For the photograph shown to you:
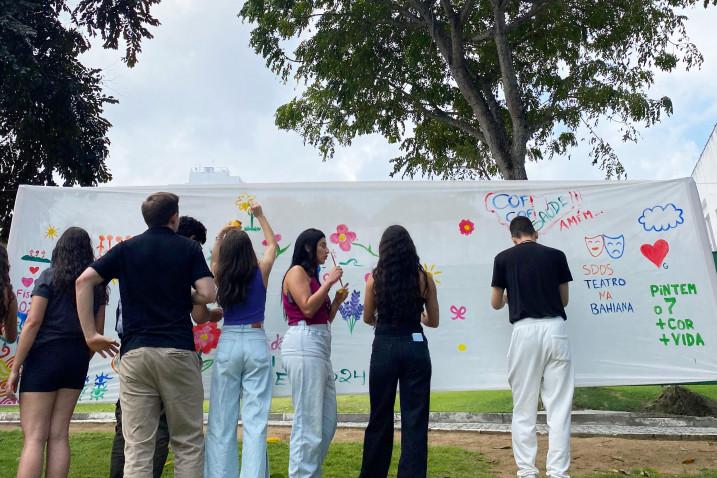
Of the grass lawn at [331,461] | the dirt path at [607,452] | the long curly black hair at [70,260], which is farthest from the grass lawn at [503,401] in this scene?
the long curly black hair at [70,260]

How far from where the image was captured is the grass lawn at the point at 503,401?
888 centimetres

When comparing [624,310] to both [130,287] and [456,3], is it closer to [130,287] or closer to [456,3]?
[130,287]

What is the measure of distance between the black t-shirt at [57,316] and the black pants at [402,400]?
69.6 inches

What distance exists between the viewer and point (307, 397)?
3.75m

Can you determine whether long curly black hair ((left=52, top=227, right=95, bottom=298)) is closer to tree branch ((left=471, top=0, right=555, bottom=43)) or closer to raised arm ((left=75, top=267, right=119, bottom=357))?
raised arm ((left=75, top=267, right=119, bottom=357))

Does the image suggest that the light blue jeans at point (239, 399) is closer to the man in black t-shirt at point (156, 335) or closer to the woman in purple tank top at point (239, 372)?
the woman in purple tank top at point (239, 372)

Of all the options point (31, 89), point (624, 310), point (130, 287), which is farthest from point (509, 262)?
point (31, 89)

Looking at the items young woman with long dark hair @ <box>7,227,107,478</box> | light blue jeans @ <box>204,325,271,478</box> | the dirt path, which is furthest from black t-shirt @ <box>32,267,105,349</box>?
the dirt path

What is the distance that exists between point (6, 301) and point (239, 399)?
4.97 feet

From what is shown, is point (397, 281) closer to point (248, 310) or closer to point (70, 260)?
point (248, 310)

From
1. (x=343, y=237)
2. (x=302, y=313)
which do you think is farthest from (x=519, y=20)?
(x=302, y=313)

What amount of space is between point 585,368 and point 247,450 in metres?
2.88

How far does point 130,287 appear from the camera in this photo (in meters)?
3.32

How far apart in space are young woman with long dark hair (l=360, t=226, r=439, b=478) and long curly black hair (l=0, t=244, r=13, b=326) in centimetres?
221
